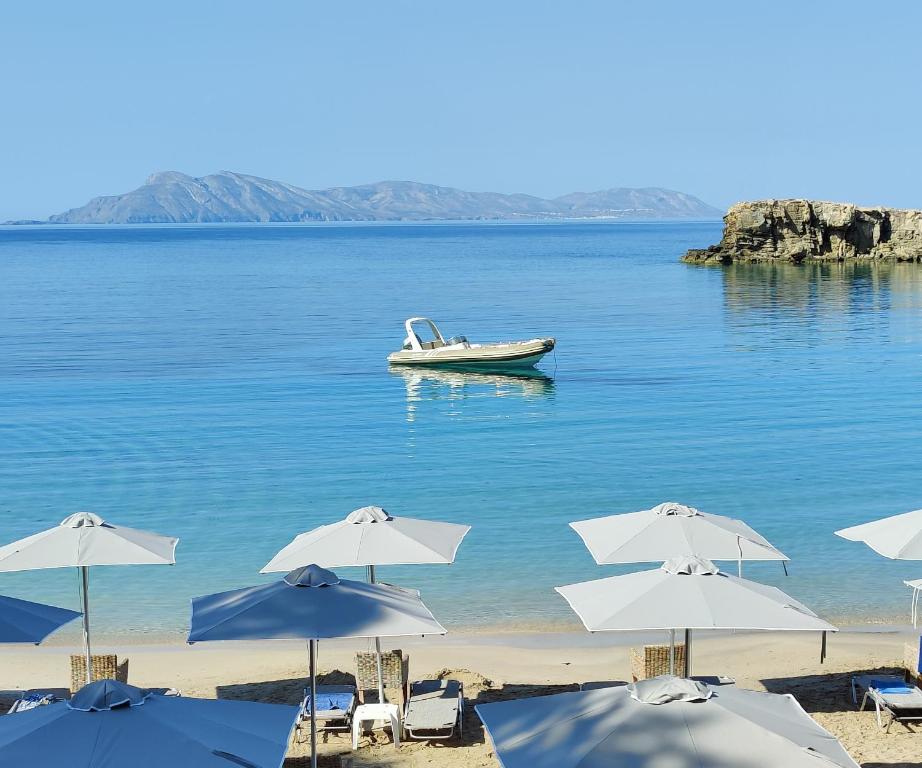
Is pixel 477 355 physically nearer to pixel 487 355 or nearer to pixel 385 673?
pixel 487 355

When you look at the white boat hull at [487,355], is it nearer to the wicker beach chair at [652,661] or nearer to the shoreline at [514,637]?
the shoreline at [514,637]

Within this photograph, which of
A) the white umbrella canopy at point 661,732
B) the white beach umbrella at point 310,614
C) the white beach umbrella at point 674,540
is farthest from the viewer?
the white beach umbrella at point 674,540

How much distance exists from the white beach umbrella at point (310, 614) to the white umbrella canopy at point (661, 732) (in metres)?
2.24

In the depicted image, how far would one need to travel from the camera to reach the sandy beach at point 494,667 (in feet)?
35.9

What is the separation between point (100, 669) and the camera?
11.3 metres

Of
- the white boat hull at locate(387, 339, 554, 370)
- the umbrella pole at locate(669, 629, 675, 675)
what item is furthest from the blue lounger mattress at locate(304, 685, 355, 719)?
the white boat hull at locate(387, 339, 554, 370)

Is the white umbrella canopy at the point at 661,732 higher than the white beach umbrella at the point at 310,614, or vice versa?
the white umbrella canopy at the point at 661,732

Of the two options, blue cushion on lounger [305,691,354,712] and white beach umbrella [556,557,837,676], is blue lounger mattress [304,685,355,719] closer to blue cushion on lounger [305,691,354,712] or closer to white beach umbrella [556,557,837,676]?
blue cushion on lounger [305,691,354,712]

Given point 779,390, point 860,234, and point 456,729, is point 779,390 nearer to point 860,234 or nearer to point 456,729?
point 456,729

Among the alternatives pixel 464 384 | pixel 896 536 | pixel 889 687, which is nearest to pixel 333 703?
pixel 889 687

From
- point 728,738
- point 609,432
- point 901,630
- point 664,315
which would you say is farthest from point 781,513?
point 664,315

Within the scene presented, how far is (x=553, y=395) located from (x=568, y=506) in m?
14.3

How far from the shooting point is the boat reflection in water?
35.1 m

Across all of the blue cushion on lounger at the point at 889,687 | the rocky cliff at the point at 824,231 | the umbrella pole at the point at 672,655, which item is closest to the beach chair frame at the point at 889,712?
the blue cushion on lounger at the point at 889,687
